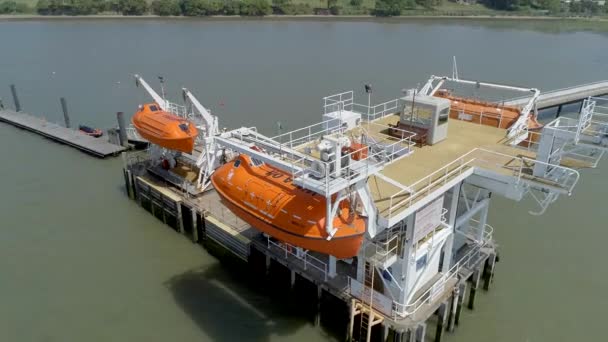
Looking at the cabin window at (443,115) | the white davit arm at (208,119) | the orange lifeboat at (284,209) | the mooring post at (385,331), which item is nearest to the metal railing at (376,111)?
the cabin window at (443,115)

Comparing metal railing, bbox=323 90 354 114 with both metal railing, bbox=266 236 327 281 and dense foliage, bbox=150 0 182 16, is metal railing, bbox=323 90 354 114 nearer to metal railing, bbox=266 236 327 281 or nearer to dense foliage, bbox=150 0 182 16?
metal railing, bbox=266 236 327 281

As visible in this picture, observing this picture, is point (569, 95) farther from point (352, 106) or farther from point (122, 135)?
point (122, 135)

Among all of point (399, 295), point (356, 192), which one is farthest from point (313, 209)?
point (399, 295)

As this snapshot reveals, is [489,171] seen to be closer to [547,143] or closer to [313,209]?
[547,143]

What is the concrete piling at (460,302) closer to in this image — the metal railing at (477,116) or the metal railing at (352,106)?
the metal railing at (477,116)

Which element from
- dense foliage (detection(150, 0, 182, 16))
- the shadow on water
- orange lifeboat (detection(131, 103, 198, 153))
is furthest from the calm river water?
dense foliage (detection(150, 0, 182, 16))

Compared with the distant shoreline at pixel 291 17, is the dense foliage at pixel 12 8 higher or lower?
higher

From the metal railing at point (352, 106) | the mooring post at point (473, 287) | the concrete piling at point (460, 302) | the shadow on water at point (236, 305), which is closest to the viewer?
the concrete piling at point (460, 302)
